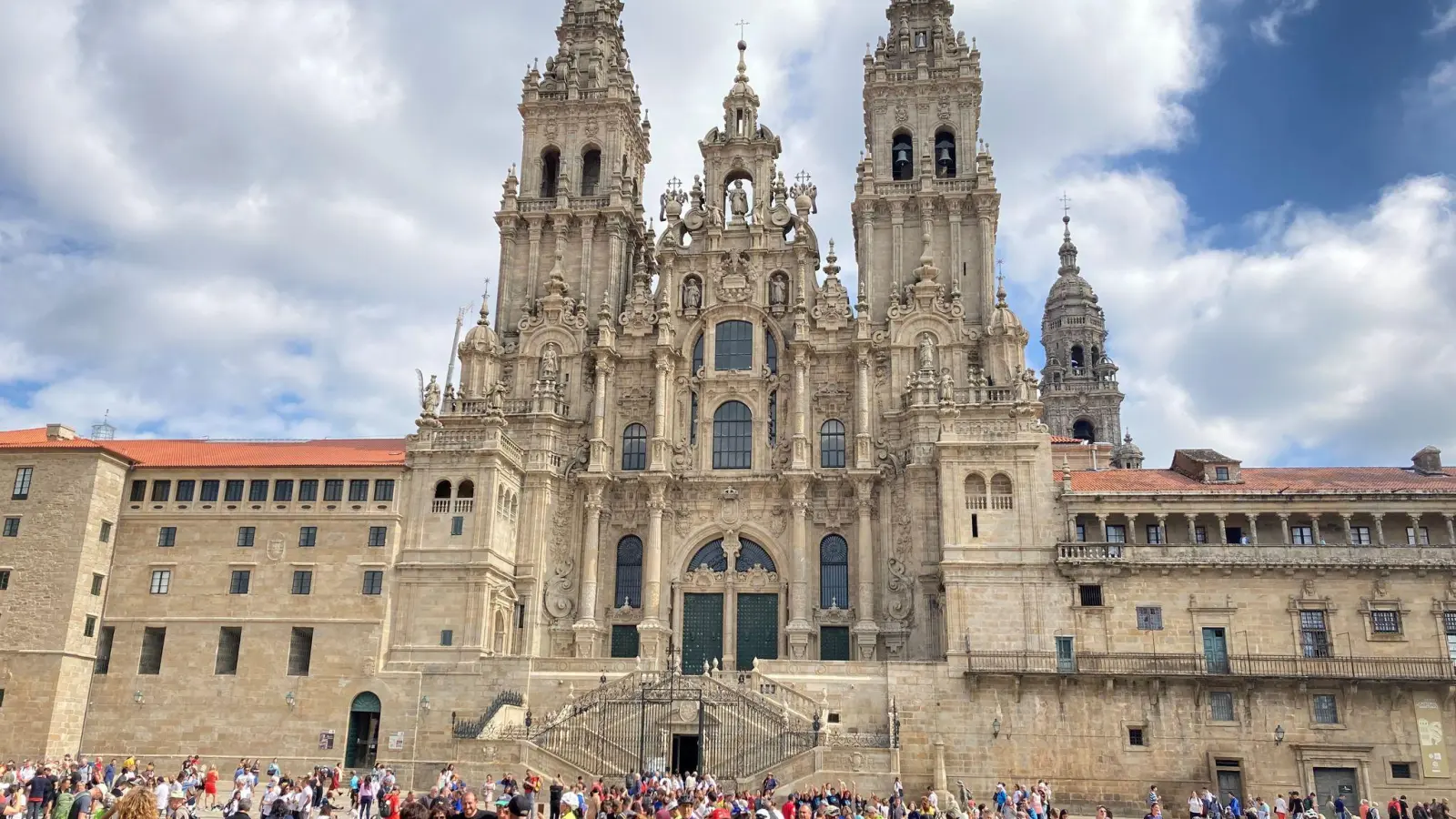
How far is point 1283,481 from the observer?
45844 millimetres

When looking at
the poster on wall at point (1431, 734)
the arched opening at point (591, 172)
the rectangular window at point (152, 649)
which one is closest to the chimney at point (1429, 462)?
the poster on wall at point (1431, 734)

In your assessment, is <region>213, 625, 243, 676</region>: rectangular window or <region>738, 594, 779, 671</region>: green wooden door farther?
<region>738, 594, 779, 671</region>: green wooden door

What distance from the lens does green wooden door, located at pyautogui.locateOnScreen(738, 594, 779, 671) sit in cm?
4984

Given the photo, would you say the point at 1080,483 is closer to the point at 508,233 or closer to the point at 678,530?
the point at 678,530

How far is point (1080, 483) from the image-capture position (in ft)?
152

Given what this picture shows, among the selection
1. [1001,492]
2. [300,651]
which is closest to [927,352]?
[1001,492]

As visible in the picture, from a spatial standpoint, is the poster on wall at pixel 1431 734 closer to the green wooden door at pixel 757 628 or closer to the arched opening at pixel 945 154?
the green wooden door at pixel 757 628

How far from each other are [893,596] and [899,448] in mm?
6413

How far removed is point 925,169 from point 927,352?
10287 mm

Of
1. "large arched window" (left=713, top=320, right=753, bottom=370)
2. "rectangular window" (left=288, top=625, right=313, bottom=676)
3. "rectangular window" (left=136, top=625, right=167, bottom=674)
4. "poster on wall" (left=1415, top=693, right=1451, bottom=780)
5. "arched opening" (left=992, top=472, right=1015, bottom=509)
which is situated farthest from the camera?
"large arched window" (left=713, top=320, right=753, bottom=370)

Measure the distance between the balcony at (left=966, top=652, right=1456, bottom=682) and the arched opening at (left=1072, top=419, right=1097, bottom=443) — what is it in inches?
1610

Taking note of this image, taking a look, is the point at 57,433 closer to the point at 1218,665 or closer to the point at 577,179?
the point at 577,179

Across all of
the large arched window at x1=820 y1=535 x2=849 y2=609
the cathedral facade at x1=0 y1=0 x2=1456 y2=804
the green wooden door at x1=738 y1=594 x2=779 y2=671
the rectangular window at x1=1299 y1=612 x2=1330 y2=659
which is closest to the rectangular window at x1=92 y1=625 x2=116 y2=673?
the cathedral facade at x1=0 y1=0 x2=1456 y2=804

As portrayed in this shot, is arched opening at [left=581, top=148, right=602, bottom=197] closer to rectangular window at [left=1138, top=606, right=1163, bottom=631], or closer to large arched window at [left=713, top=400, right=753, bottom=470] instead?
large arched window at [left=713, top=400, right=753, bottom=470]
